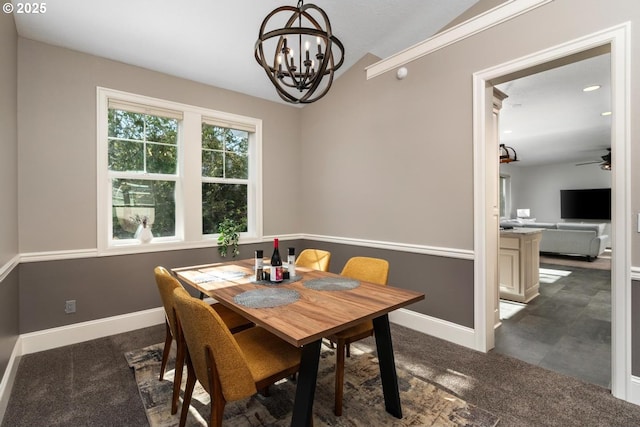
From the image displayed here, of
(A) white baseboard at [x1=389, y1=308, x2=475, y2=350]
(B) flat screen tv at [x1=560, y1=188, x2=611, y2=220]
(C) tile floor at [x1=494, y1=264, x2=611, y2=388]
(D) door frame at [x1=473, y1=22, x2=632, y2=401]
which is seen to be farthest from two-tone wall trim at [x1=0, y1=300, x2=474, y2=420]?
(B) flat screen tv at [x1=560, y1=188, x2=611, y2=220]

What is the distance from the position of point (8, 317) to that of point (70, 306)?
2.15ft

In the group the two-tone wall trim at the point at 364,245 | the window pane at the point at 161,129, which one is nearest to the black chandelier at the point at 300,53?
the two-tone wall trim at the point at 364,245

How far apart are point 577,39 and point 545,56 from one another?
188mm

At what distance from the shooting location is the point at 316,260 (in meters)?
2.94

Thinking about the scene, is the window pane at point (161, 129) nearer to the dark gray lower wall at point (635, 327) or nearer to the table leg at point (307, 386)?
the table leg at point (307, 386)

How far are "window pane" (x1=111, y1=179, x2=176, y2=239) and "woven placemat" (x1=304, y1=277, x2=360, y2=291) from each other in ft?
7.12

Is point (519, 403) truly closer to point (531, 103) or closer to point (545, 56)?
point (545, 56)

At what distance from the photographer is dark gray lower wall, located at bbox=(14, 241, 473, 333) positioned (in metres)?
2.64

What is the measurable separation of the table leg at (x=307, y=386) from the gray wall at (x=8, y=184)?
1.96 m

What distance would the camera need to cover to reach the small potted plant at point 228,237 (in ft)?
12.1

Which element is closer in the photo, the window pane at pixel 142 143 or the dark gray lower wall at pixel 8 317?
the dark gray lower wall at pixel 8 317

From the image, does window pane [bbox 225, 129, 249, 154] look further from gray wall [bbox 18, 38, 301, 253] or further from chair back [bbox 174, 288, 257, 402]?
chair back [bbox 174, 288, 257, 402]

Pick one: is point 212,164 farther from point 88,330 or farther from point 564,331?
point 564,331

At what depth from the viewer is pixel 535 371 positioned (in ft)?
7.50
